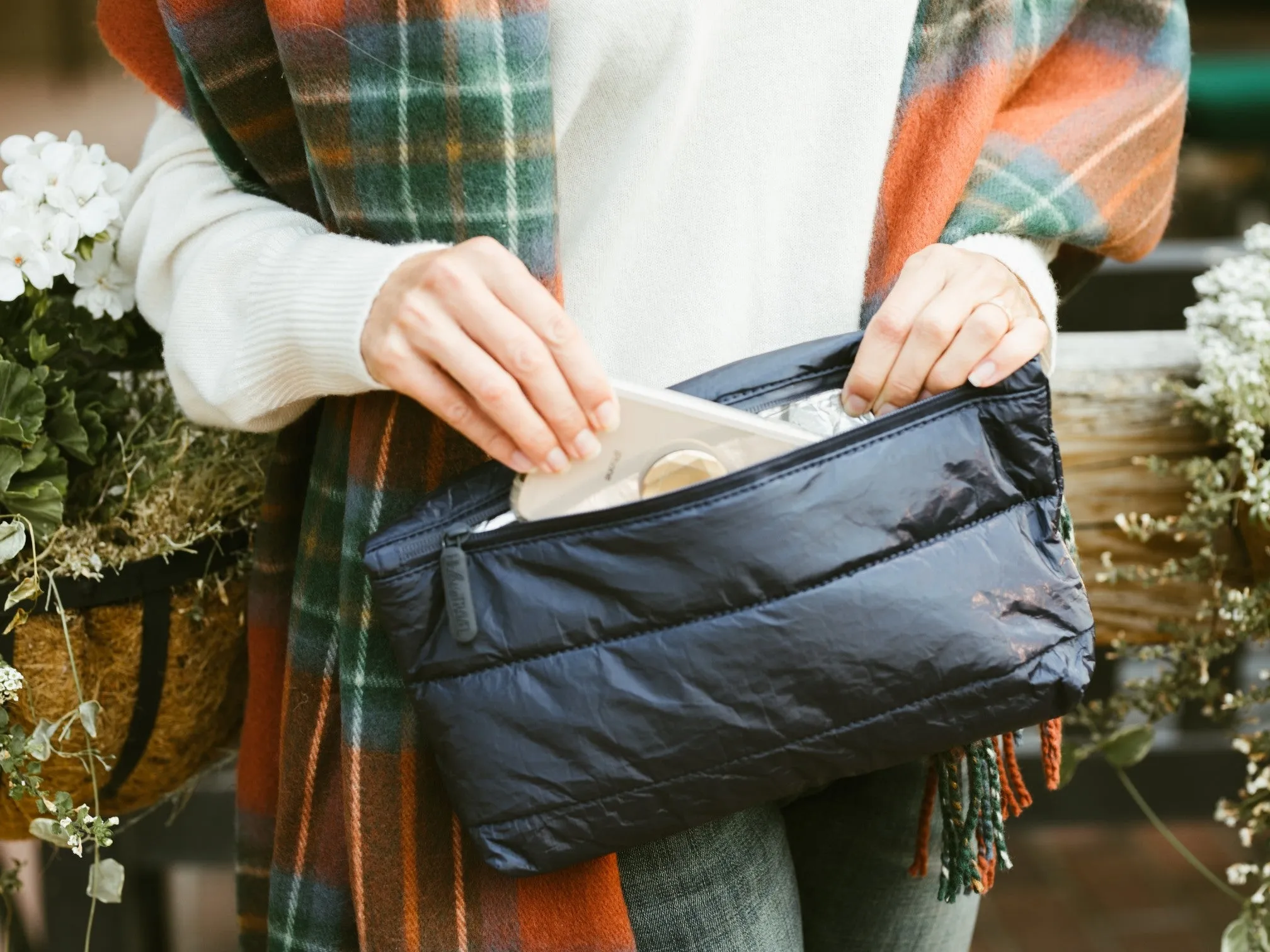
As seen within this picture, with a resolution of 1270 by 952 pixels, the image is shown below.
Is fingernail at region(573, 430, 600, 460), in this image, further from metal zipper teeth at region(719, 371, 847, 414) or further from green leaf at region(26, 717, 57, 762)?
green leaf at region(26, 717, 57, 762)

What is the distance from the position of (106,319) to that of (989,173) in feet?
2.84

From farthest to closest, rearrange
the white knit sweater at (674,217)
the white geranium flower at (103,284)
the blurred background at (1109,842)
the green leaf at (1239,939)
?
the blurred background at (1109,842)
the green leaf at (1239,939)
the white geranium flower at (103,284)
the white knit sweater at (674,217)

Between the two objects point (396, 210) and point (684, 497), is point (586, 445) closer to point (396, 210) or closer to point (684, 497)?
point (684, 497)

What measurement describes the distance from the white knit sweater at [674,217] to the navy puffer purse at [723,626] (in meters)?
0.11

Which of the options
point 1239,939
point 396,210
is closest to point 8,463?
point 396,210

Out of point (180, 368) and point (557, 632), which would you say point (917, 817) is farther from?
point (180, 368)

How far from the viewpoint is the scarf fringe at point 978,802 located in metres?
0.91

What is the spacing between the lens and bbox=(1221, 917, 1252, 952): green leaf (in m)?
1.36

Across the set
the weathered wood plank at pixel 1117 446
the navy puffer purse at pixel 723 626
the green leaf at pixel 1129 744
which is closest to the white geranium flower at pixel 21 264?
the navy puffer purse at pixel 723 626

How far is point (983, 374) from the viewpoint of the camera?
798mm

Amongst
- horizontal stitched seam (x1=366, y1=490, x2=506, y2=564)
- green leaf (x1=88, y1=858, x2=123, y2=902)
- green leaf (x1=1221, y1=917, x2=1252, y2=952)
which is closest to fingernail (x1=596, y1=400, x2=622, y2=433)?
horizontal stitched seam (x1=366, y1=490, x2=506, y2=564)

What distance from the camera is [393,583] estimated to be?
0.77m

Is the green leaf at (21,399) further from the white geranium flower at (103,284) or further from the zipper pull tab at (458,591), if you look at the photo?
the zipper pull tab at (458,591)

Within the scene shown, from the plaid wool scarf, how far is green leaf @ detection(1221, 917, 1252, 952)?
2.38 feet
